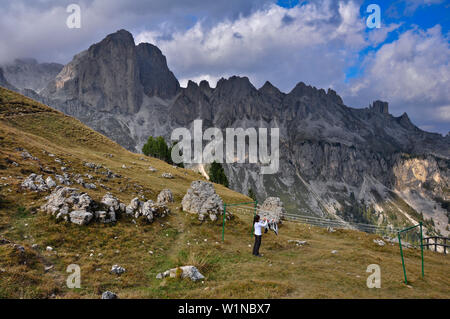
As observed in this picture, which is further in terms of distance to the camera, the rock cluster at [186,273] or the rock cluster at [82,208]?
the rock cluster at [82,208]

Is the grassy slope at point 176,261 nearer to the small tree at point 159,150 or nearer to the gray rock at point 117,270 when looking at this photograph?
the gray rock at point 117,270

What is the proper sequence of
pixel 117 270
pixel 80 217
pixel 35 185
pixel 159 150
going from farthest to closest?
pixel 159 150 < pixel 35 185 < pixel 80 217 < pixel 117 270

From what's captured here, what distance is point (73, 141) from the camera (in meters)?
63.9

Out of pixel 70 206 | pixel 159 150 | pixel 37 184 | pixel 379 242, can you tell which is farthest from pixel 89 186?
pixel 159 150

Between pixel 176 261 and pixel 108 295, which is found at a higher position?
pixel 108 295

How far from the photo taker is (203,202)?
2758 centimetres

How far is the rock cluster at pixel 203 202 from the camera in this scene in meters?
26.0

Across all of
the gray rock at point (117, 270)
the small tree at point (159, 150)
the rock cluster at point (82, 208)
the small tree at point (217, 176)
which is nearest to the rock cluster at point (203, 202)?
the rock cluster at point (82, 208)

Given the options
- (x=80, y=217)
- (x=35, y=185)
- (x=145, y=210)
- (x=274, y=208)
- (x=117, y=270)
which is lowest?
(x=274, y=208)

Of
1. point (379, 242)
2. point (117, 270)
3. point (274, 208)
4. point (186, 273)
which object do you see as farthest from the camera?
point (274, 208)

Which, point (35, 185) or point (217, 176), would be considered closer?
point (35, 185)

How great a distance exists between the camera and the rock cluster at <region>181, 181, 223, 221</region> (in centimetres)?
2595

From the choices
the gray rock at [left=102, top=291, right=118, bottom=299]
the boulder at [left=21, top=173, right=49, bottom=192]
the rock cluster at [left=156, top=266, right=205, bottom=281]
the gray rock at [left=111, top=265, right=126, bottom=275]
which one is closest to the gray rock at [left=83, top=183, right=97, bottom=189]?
the boulder at [left=21, top=173, right=49, bottom=192]

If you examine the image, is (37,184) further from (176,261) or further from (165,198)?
(176,261)
